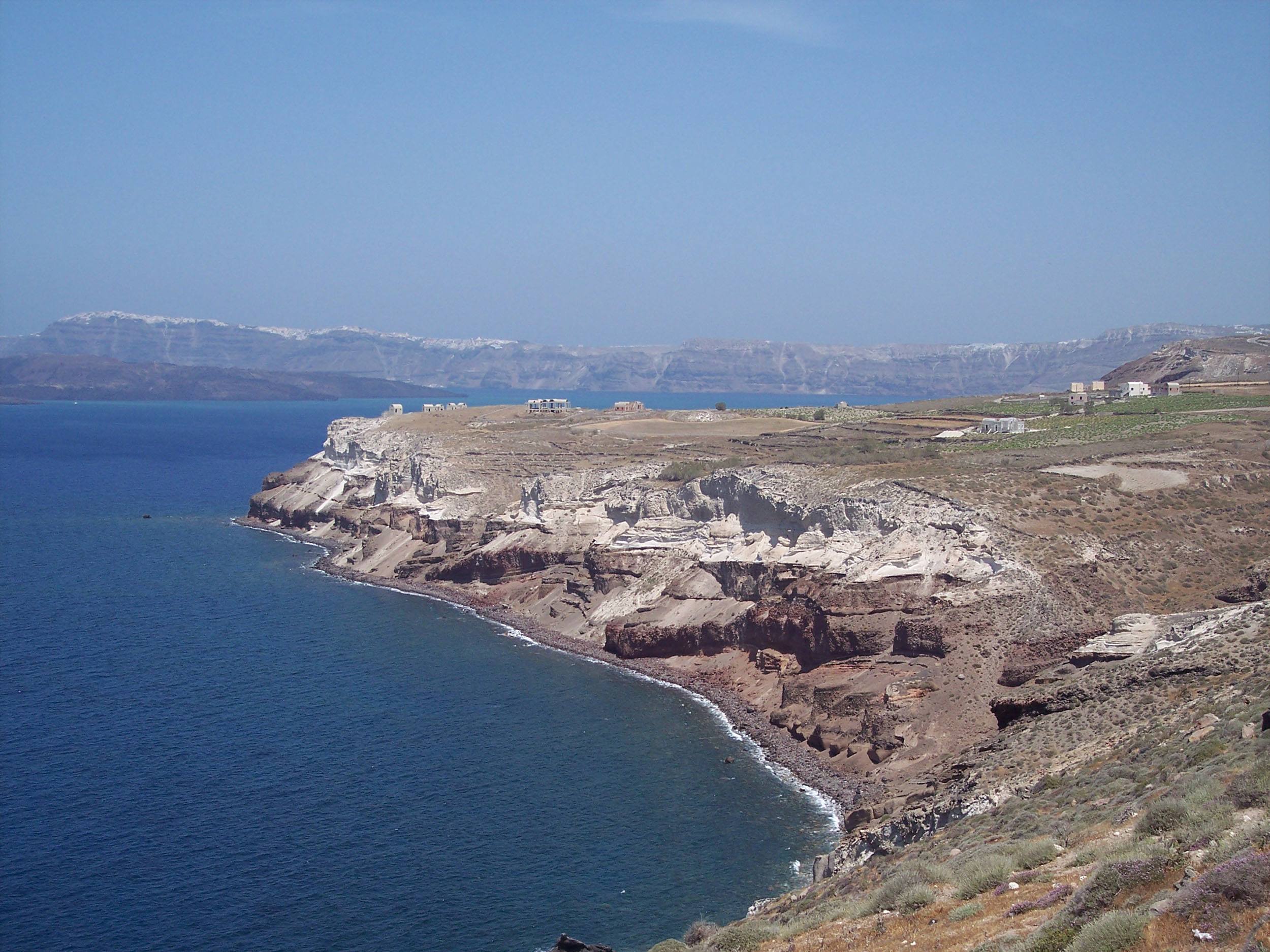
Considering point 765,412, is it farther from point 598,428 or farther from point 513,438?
point 513,438

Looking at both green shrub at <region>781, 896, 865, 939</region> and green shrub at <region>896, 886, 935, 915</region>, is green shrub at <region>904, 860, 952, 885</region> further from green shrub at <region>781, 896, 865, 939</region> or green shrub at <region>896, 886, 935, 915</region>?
green shrub at <region>781, 896, 865, 939</region>

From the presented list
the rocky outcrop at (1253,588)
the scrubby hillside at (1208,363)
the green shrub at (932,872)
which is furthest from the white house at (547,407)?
the green shrub at (932,872)

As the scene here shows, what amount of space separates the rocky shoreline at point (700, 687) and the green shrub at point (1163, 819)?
57.6 feet

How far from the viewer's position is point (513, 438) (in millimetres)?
85188

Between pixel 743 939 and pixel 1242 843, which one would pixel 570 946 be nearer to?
pixel 743 939

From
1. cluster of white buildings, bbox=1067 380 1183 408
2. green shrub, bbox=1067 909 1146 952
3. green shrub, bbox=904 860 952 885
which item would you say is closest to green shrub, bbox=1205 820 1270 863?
green shrub, bbox=1067 909 1146 952

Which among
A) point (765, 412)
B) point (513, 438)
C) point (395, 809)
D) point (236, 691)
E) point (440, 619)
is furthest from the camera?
point (765, 412)

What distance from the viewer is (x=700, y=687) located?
4531 cm

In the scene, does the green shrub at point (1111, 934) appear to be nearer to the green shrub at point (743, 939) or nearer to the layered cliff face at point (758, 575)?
the green shrub at point (743, 939)

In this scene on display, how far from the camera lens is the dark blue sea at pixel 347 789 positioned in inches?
1054

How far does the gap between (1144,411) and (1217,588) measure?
34.6 metres

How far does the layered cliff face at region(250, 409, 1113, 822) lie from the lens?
37625 millimetres

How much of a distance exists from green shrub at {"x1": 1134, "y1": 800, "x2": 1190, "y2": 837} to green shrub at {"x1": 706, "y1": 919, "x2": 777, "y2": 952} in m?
5.78

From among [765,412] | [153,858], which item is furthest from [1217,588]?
[765,412]
